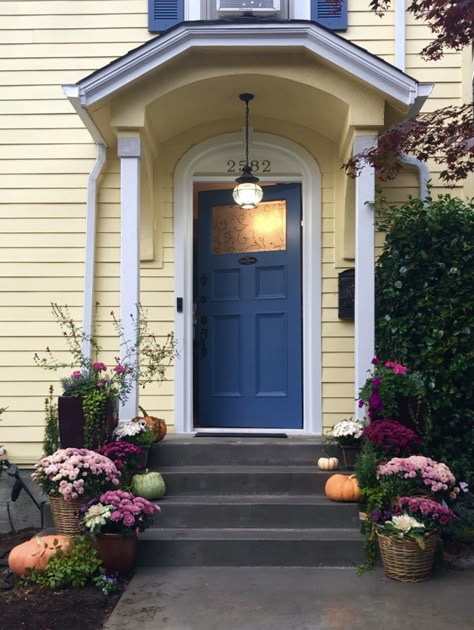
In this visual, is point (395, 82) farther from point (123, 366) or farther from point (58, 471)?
point (58, 471)

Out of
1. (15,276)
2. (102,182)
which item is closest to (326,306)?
(102,182)

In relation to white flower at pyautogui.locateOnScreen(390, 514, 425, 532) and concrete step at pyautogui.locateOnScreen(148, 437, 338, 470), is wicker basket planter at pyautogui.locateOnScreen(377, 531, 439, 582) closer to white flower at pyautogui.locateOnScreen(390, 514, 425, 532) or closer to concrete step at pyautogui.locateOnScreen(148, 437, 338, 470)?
white flower at pyautogui.locateOnScreen(390, 514, 425, 532)

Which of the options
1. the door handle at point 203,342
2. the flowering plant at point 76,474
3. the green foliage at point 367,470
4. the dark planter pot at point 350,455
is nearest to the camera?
the flowering plant at point 76,474

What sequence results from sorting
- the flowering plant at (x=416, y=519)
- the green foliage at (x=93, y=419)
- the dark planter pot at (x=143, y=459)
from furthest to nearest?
the dark planter pot at (x=143, y=459), the green foliage at (x=93, y=419), the flowering plant at (x=416, y=519)

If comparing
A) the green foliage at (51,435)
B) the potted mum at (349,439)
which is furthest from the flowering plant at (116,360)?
the potted mum at (349,439)

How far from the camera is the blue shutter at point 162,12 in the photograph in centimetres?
597

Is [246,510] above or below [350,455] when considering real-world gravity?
below

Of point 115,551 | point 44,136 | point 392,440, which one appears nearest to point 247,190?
point 44,136

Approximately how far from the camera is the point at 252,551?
13.9 ft

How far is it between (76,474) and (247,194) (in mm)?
2743

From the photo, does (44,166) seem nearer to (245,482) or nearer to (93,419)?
(93,419)

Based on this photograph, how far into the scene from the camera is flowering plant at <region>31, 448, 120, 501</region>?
4113mm

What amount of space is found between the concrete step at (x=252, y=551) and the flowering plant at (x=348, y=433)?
2.52 feet

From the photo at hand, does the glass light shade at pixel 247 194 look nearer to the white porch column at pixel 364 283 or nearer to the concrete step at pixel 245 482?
the white porch column at pixel 364 283
